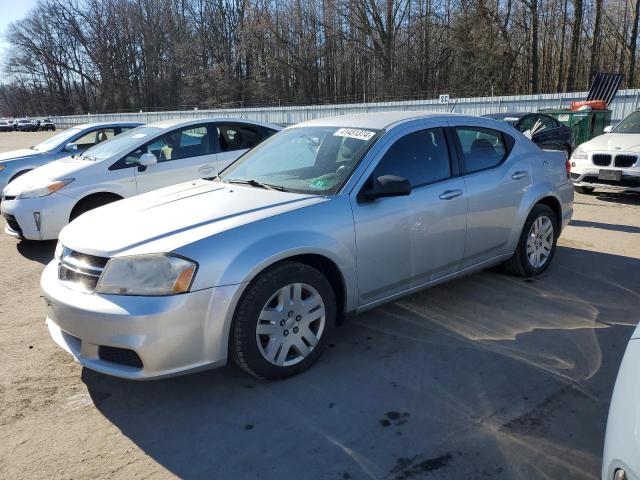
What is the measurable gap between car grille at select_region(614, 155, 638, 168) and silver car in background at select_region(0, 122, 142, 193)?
27.6 ft

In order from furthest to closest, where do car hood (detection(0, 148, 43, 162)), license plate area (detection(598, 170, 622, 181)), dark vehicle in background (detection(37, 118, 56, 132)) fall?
dark vehicle in background (detection(37, 118, 56, 132)) < car hood (detection(0, 148, 43, 162)) < license plate area (detection(598, 170, 622, 181))

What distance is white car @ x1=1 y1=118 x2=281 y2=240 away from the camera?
6.28m

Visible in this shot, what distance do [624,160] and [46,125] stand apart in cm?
6006

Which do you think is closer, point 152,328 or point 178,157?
point 152,328

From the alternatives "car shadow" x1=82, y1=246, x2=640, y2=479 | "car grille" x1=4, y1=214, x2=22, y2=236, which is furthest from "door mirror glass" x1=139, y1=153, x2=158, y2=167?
"car shadow" x1=82, y1=246, x2=640, y2=479

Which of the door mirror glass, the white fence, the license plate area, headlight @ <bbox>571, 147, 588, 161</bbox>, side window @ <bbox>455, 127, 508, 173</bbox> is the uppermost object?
the white fence

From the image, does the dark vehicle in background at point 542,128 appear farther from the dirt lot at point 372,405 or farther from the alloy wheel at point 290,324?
the alloy wheel at point 290,324

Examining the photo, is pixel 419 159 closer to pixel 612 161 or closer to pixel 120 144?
pixel 120 144

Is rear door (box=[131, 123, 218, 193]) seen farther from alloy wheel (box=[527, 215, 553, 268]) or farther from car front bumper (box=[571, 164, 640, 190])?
car front bumper (box=[571, 164, 640, 190])

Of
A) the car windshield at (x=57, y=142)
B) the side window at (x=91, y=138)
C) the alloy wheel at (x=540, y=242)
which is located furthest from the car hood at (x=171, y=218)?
the car windshield at (x=57, y=142)

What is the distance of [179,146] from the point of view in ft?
22.9

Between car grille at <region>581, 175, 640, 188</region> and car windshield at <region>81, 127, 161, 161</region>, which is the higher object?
car windshield at <region>81, 127, 161, 161</region>

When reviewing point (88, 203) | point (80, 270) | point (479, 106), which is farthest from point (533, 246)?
point (479, 106)

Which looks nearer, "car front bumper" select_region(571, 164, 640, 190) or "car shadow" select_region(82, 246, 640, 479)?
"car shadow" select_region(82, 246, 640, 479)
